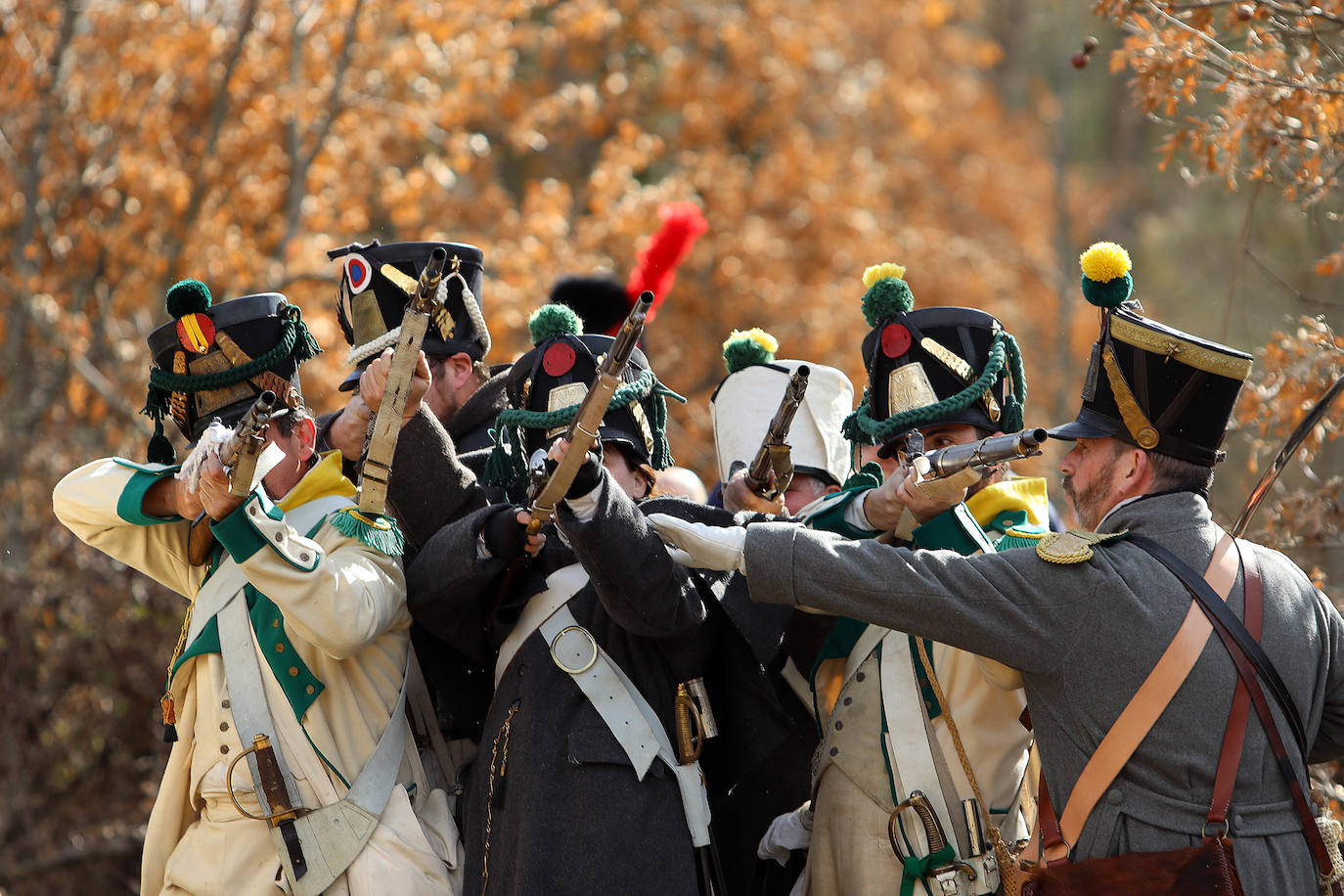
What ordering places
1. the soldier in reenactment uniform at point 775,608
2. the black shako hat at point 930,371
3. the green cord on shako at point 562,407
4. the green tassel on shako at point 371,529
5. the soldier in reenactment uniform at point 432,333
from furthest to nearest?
the soldier in reenactment uniform at point 432,333, the black shako hat at point 930,371, the soldier in reenactment uniform at point 775,608, the green cord on shako at point 562,407, the green tassel on shako at point 371,529

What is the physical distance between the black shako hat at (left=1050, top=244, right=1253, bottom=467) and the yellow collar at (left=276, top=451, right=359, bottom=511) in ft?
6.20

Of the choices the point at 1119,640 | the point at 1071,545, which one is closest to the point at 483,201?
the point at 1071,545

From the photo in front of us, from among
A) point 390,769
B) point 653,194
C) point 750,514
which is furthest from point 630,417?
point 653,194

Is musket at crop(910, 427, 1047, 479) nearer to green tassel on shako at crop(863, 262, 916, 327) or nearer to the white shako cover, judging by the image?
green tassel on shako at crop(863, 262, 916, 327)

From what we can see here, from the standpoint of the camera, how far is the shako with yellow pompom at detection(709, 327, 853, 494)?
16.1 ft

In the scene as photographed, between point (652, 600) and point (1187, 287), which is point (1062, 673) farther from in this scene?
point (1187, 287)

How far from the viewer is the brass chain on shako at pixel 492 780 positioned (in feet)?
12.1

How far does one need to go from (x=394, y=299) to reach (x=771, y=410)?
1316mm

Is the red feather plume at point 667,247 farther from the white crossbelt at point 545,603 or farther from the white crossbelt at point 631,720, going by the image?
the white crossbelt at point 631,720

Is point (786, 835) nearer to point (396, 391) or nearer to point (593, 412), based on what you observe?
point (593, 412)

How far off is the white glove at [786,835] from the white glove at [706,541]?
98cm

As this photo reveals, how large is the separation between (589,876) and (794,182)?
51.5 feet

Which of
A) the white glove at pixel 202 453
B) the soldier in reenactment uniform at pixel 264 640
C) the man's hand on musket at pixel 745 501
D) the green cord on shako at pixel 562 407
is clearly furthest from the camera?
the man's hand on musket at pixel 745 501

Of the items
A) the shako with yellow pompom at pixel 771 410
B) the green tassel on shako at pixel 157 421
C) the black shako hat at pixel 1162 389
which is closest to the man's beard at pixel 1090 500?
the black shako hat at pixel 1162 389
